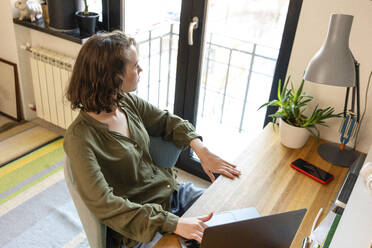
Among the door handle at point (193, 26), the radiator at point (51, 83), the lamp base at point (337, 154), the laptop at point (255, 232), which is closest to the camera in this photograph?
the laptop at point (255, 232)

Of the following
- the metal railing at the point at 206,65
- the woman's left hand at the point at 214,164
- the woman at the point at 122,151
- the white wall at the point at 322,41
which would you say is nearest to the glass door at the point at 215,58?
the metal railing at the point at 206,65

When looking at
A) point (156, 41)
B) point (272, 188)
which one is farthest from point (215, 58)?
point (272, 188)

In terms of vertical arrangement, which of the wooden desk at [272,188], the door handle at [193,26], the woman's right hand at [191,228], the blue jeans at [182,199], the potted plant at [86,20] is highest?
the door handle at [193,26]

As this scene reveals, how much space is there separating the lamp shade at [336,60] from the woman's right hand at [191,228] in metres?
0.63

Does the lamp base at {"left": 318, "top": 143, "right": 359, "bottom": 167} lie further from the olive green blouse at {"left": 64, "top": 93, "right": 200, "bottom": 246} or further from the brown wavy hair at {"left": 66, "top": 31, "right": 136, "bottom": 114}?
the brown wavy hair at {"left": 66, "top": 31, "right": 136, "bottom": 114}

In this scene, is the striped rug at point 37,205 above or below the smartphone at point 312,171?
below

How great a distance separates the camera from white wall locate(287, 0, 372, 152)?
1.43 m

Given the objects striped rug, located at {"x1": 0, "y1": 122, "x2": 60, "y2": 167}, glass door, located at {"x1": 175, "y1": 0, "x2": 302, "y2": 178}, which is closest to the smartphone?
glass door, located at {"x1": 175, "y1": 0, "x2": 302, "y2": 178}

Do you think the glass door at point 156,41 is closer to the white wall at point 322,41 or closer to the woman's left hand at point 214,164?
the white wall at point 322,41

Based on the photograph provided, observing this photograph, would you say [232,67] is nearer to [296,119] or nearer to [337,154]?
[296,119]

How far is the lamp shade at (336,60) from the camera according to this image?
1206 millimetres

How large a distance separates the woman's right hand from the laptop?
1.1 inches

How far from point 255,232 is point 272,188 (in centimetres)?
41

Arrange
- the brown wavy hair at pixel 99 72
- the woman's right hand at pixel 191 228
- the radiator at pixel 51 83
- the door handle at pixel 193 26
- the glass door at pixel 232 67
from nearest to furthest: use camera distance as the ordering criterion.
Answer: the woman's right hand at pixel 191 228
the brown wavy hair at pixel 99 72
the glass door at pixel 232 67
the door handle at pixel 193 26
the radiator at pixel 51 83
